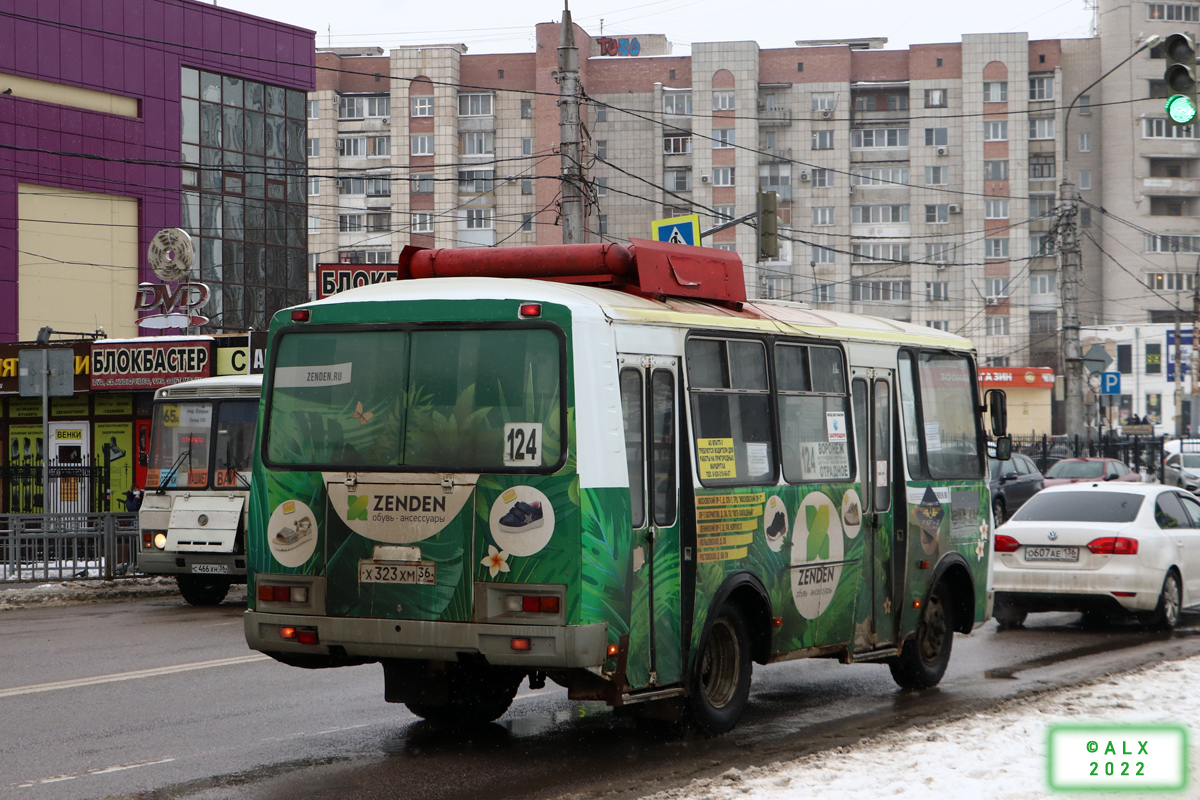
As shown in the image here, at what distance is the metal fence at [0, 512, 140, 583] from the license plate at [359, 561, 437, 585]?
1290 centimetres

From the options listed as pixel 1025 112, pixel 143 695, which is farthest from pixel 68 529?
pixel 1025 112

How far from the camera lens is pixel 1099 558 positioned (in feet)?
46.5

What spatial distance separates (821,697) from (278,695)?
385cm

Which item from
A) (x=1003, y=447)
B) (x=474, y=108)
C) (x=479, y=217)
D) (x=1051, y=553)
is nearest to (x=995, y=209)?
(x=479, y=217)

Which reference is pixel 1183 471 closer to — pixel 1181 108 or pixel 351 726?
pixel 1181 108

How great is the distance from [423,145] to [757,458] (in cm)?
8042

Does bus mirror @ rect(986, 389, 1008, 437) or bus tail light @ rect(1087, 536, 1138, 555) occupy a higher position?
bus mirror @ rect(986, 389, 1008, 437)

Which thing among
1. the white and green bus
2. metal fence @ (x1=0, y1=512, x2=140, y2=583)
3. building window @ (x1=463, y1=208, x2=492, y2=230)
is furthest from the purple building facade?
building window @ (x1=463, y1=208, x2=492, y2=230)

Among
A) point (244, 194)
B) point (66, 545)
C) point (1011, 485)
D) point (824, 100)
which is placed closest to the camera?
point (66, 545)

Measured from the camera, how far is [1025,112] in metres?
83.4

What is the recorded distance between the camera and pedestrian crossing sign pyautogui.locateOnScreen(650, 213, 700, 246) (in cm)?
2186

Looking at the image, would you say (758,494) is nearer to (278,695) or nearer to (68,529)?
(278,695)

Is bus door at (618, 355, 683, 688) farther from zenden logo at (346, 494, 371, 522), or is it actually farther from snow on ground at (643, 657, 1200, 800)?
zenden logo at (346, 494, 371, 522)

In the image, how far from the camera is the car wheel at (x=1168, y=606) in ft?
47.1
